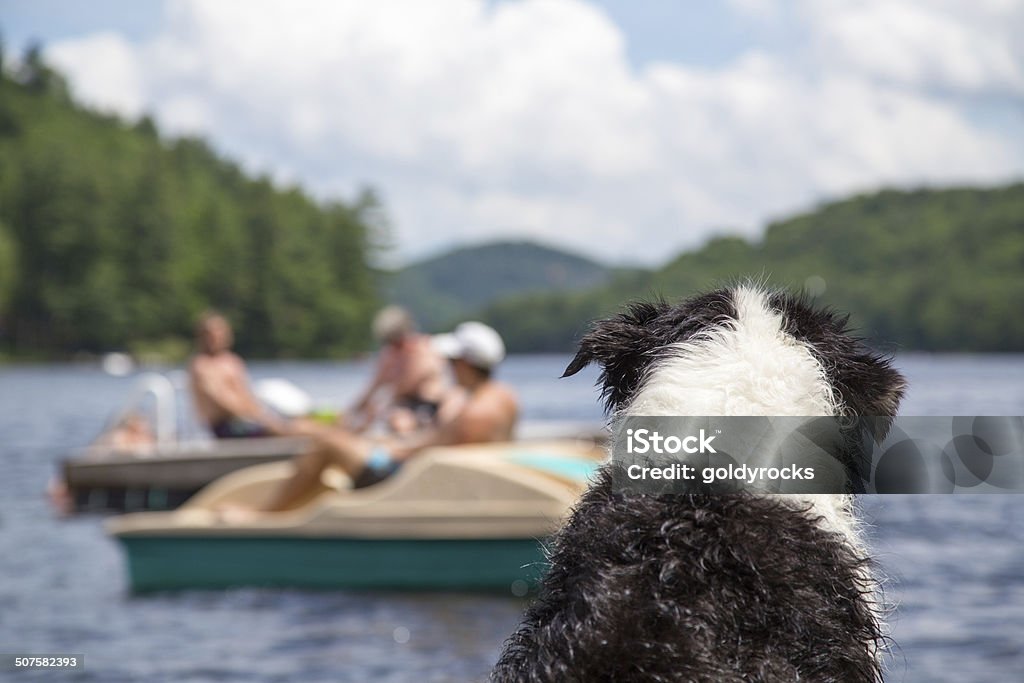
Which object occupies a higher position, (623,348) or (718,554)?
(623,348)

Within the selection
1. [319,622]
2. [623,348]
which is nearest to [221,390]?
[319,622]

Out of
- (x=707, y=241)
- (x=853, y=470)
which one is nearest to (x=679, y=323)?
(x=853, y=470)

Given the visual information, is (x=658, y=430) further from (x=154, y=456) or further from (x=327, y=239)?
(x=327, y=239)

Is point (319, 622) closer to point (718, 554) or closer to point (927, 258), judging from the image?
point (718, 554)

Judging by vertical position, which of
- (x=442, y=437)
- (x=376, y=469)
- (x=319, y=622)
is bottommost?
(x=319, y=622)

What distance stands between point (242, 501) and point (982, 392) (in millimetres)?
38054

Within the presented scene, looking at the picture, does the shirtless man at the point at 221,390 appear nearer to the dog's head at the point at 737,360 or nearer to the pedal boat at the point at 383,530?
the pedal boat at the point at 383,530

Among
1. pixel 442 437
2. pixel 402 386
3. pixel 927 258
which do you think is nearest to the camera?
pixel 442 437

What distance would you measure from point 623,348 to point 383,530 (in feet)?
26.6

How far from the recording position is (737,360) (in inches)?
47.9

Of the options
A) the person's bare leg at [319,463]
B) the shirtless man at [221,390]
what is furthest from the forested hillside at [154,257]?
the person's bare leg at [319,463]

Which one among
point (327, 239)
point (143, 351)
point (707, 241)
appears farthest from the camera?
point (327, 239)

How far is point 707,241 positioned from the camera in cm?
5734

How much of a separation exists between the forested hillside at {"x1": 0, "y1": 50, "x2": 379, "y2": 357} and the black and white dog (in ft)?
281
